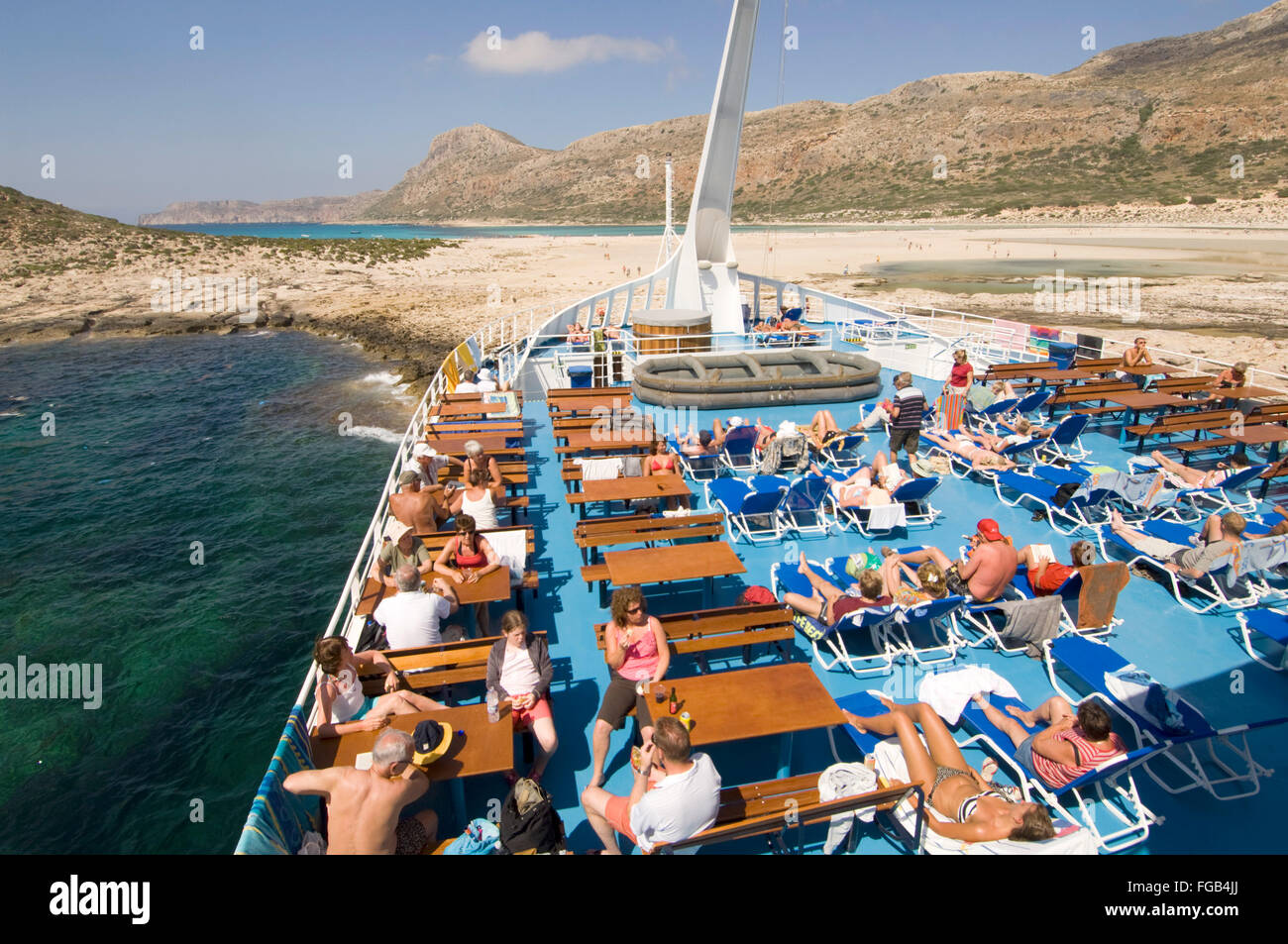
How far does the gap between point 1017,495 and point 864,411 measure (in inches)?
154

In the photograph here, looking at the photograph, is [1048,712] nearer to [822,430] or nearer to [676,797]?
[676,797]

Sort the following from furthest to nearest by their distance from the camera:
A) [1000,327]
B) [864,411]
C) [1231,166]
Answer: [1231,166]
[1000,327]
[864,411]

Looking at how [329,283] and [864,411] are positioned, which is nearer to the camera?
[864,411]

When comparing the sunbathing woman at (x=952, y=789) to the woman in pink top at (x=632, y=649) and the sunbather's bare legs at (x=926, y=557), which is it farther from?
the sunbather's bare legs at (x=926, y=557)

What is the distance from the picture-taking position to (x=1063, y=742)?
12.7 feet

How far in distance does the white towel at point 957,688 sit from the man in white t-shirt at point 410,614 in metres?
3.54

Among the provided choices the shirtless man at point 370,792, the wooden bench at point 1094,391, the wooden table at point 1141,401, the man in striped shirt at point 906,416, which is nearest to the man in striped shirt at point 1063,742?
the shirtless man at point 370,792

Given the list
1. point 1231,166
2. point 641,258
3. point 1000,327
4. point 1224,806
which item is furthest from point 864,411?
point 1231,166

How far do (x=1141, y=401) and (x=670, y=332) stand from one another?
27.2ft

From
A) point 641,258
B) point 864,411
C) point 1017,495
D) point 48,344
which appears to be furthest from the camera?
point 641,258
